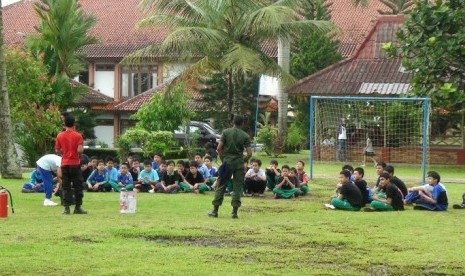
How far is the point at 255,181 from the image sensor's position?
22547 mm

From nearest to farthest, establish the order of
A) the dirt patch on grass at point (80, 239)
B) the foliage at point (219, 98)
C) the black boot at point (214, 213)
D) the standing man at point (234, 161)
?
the dirt patch on grass at point (80, 239) → the standing man at point (234, 161) → the black boot at point (214, 213) → the foliage at point (219, 98)

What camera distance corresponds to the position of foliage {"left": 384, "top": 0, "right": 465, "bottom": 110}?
30328mm

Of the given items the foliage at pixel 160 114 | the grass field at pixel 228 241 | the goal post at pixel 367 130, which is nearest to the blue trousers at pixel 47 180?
the grass field at pixel 228 241

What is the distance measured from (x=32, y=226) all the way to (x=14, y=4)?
53.4 m

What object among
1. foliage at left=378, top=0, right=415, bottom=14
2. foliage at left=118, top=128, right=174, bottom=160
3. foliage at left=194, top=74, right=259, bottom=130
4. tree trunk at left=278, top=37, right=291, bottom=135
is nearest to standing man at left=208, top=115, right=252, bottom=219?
foliage at left=118, top=128, right=174, bottom=160

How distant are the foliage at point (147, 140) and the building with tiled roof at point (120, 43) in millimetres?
18127

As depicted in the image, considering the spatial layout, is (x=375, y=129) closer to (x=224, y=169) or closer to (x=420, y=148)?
(x=420, y=148)

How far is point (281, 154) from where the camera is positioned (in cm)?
4122

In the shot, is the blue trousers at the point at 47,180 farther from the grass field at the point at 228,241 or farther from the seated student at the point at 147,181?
the seated student at the point at 147,181

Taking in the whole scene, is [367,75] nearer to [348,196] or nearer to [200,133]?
[200,133]

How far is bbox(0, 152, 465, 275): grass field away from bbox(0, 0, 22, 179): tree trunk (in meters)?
6.79

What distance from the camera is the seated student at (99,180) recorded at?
23266 millimetres

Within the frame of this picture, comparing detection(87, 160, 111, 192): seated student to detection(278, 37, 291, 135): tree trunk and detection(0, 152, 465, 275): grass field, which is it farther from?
detection(278, 37, 291, 135): tree trunk

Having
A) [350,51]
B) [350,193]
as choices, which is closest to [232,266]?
[350,193]
